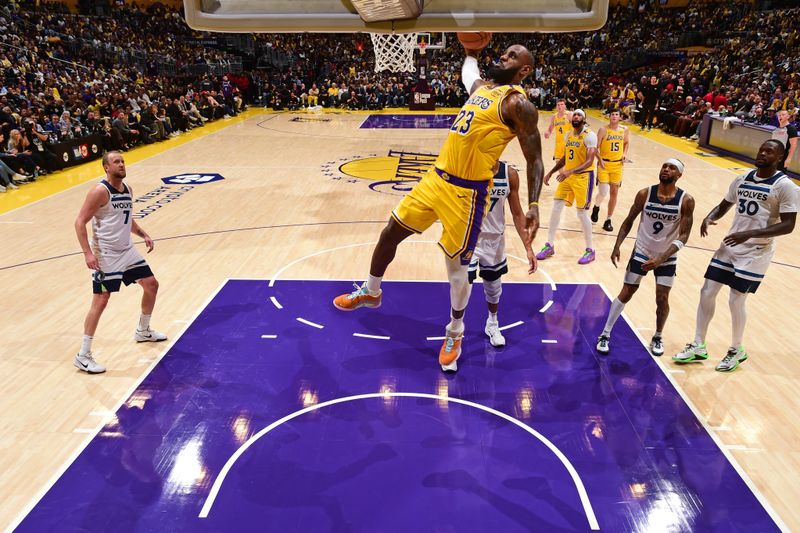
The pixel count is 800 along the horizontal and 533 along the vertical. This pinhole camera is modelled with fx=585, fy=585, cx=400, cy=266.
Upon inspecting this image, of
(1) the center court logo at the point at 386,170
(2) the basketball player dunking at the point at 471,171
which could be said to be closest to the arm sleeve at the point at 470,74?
(2) the basketball player dunking at the point at 471,171

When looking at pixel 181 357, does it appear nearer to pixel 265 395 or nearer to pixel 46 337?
pixel 265 395

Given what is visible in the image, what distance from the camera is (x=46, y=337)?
5449mm

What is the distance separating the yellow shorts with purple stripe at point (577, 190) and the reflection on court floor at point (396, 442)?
2.24 m

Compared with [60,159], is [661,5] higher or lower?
higher

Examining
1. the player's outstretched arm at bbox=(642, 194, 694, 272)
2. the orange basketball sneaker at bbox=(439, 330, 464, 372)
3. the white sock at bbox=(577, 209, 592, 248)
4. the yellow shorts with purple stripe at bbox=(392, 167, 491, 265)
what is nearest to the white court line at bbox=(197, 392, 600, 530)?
the orange basketball sneaker at bbox=(439, 330, 464, 372)

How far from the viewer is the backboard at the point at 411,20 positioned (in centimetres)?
463

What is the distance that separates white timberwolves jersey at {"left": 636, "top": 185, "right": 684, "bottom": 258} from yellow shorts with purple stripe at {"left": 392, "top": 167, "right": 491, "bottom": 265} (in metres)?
1.61

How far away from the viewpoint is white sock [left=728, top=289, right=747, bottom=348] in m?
4.70

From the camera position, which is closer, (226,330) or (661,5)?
(226,330)

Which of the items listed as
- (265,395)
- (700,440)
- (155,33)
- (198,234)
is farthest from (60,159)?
(155,33)

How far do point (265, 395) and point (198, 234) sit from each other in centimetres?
465

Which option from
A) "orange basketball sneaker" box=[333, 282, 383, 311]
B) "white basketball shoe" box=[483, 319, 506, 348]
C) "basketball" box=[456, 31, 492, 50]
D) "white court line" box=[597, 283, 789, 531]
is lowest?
"white court line" box=[597, 283, 789, 531]

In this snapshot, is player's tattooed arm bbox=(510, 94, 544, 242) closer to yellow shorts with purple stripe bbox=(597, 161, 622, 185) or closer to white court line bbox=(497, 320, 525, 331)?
white court line bbox=(497, 320, 525, 331)

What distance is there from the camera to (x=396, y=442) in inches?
156
